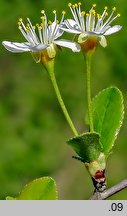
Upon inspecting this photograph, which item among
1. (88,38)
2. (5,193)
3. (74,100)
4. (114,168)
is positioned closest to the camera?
(88,38)

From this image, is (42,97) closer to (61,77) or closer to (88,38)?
(61,77)

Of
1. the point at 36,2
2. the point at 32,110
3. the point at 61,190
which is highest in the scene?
the point at 36,2

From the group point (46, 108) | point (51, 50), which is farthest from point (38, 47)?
point (46, 108)

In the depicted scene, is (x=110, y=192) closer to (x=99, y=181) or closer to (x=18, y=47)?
(x=99, y=181)

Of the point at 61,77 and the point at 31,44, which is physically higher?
the point at 31,44

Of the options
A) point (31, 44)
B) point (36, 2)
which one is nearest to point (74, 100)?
point (36, 2)

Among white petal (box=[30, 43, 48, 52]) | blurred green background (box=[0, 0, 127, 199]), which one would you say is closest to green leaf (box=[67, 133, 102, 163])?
white petal (box=[30, 43, 48, 52])

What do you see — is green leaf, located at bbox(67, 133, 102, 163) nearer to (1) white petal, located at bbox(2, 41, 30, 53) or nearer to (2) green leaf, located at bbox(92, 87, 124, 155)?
(2) green leaf, located at bbox(92, 87, 124, 155)
